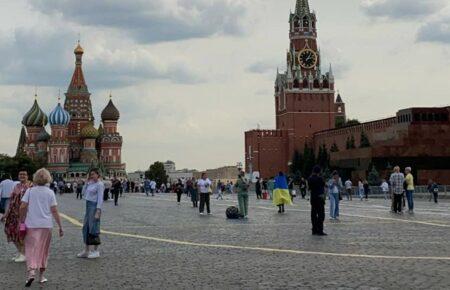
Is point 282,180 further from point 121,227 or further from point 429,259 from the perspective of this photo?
point 429,259

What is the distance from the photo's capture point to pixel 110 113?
12475cm

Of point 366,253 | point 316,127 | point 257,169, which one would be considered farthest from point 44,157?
point 366,253

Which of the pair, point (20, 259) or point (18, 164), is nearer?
point (20, 259)

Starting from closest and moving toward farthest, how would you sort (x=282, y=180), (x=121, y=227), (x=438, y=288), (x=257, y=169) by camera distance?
(x=438, y=288) → (x=121, y=227) → (x=282, y=180) → (x=257, y=169)

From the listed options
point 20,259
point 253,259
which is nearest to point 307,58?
point 253,259

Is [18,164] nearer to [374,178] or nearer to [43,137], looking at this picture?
[43,137]

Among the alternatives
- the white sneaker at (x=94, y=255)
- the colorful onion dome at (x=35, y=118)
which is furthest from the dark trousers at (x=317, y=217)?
the colorful onion dome at (x=35, y=118)

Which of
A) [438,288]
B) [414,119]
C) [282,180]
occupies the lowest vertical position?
[438,288]

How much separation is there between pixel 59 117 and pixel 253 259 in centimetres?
11211

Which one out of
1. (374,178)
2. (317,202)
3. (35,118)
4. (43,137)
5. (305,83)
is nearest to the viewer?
(317,202)

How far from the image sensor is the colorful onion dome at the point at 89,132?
11950cm

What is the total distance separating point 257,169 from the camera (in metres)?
116

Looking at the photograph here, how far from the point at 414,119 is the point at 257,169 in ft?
192

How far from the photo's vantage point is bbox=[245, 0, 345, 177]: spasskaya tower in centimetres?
11631
